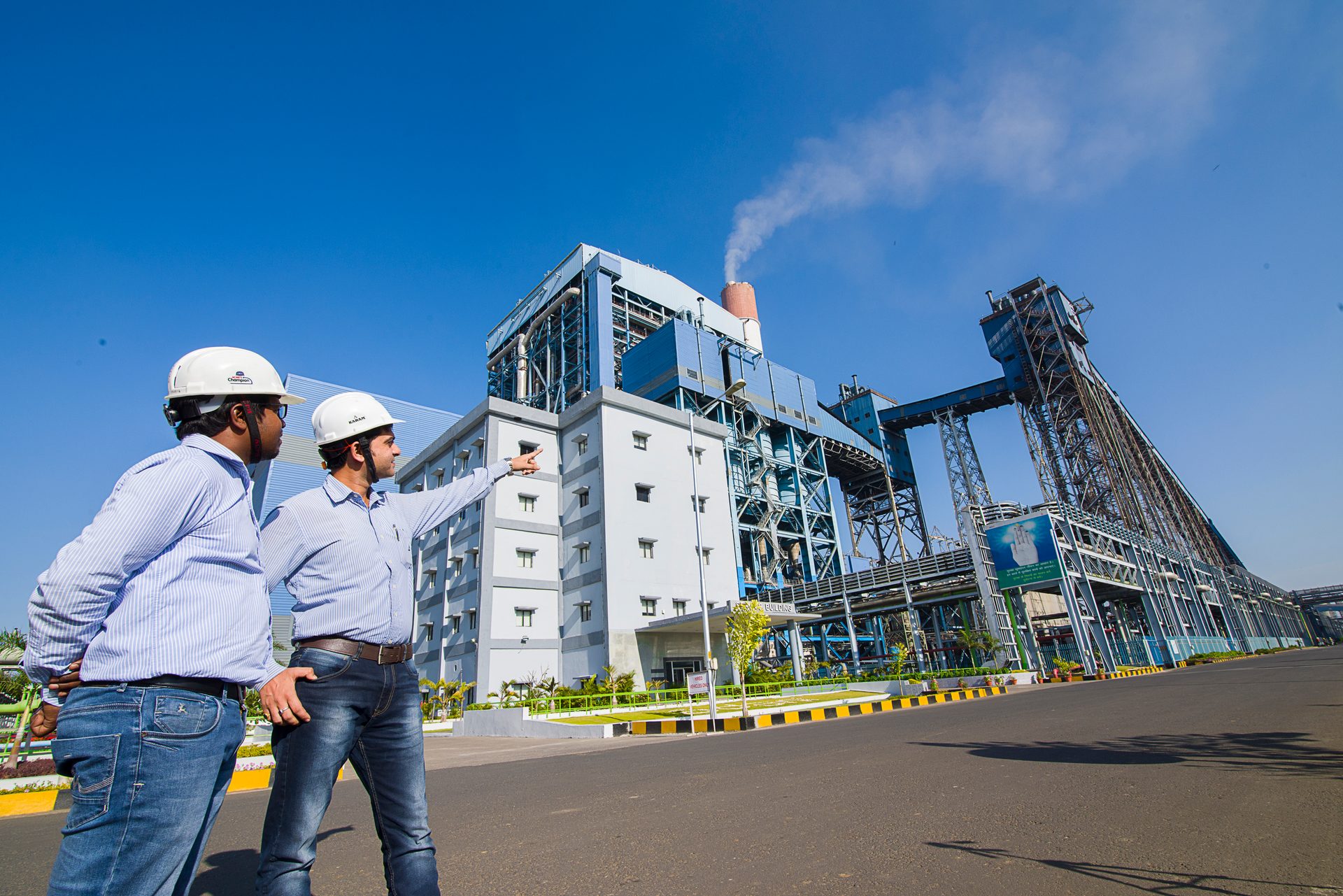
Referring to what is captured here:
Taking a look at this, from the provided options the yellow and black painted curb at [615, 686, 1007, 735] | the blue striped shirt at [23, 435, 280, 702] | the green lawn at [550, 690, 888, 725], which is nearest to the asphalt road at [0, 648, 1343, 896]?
the blue striped shirt at [23, 435, 280, 702]

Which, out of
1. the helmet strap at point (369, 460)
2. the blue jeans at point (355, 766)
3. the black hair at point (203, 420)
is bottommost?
the blue jeans at point (355, 766)

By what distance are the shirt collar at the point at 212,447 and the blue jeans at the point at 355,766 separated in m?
0.69

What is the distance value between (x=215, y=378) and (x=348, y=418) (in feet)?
2.24

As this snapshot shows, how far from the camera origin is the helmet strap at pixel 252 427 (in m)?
2.07

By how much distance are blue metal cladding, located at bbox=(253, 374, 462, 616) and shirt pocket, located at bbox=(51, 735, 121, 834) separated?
46.5m

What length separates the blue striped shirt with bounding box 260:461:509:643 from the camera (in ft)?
7.54

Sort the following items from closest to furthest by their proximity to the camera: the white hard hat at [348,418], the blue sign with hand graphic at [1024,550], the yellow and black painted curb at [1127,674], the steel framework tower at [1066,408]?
the white hard hat at [348,418], the yellow and black painted curb at [1127,674], the blue sign with hand graphic at [1024,550], the steel framework tower at [1066,408]

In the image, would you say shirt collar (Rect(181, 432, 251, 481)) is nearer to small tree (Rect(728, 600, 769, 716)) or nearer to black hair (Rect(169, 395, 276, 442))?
black hair (Rect(169, 395, 276, 442))

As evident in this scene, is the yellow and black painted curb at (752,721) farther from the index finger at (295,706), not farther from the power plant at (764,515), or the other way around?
the index finger at (295,706)

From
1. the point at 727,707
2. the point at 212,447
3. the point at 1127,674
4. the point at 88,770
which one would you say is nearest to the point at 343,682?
the point at 88,770

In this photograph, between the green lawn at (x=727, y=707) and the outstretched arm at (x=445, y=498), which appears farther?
the green lawn at (x=727, y=707)

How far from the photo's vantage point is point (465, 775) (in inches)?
342

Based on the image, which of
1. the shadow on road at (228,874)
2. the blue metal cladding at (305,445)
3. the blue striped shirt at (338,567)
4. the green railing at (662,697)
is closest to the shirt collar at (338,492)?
the blue striped shirt at (338,567)

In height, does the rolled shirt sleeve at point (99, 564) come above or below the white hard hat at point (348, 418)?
below
